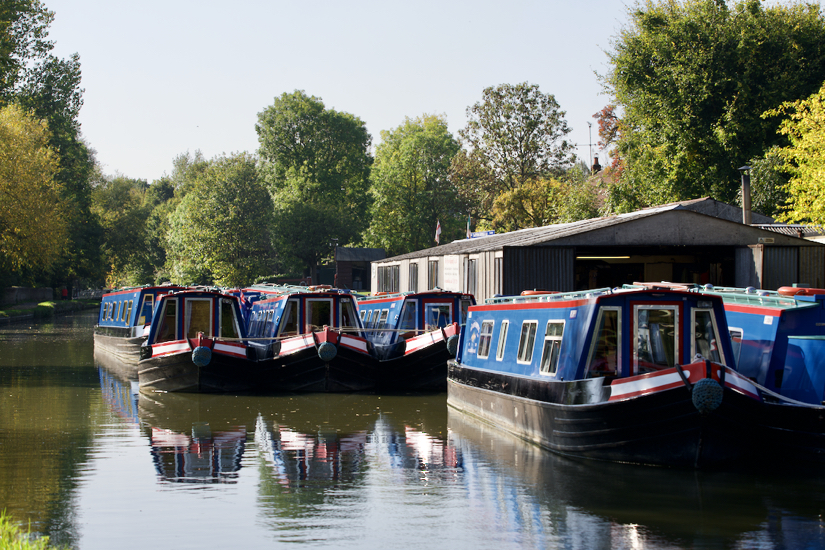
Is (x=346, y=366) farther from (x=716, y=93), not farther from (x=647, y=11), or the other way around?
(x=647, y=11)

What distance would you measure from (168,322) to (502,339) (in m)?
A: 9.37

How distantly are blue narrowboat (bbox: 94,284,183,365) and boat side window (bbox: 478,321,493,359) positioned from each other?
12.3m

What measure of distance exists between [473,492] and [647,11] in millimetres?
33876

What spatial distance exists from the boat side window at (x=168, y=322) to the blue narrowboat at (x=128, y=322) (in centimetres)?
446

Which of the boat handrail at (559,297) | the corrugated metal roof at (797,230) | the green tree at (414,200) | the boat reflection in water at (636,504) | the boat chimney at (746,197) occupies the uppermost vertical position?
the green tree at (414,200)

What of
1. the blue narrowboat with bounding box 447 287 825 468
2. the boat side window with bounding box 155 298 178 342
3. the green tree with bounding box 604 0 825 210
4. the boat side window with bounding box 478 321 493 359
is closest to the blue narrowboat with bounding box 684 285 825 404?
the blue narrowboat with bounding box 447 287 825 468

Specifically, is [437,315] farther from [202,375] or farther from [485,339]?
[202,375]

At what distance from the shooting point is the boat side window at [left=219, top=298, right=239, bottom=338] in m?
20.3

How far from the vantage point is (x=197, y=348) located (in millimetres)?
17953

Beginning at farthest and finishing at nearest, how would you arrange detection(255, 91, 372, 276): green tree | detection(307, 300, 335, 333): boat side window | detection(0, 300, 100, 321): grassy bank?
detection(255, 91, 372, 276): green tree, detection(0, 300, 100, 321): grassy bank, detection(307, 300, 335, 333): boat side window

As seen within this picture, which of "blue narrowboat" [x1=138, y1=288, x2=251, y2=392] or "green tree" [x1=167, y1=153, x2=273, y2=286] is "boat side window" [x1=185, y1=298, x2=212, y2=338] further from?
"green tree" [x1=167, y1=153, x2=273, y2=286]

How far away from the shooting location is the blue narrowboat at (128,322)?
25.7 m

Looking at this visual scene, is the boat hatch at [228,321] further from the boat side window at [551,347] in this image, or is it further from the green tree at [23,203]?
the green tree at [23,203]

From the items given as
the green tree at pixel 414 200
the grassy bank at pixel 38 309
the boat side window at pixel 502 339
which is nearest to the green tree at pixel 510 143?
the green tree at pixel 414 200
